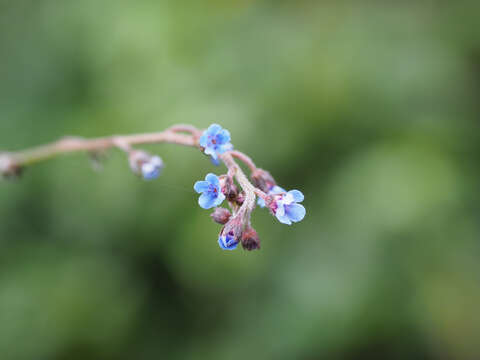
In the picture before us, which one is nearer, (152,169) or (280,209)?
(280,209)

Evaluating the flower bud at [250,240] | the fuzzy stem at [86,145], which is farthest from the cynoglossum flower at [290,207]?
the fuzzy stem at [86,145]

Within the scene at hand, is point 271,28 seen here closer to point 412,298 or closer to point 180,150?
point 180,150

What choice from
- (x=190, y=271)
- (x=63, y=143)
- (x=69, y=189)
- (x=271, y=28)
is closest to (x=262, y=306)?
(x=190, y=271)

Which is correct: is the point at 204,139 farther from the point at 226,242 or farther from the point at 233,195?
the point at 226,242

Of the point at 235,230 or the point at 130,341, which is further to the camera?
the point at 130,341

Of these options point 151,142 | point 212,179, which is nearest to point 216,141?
point 212,179
